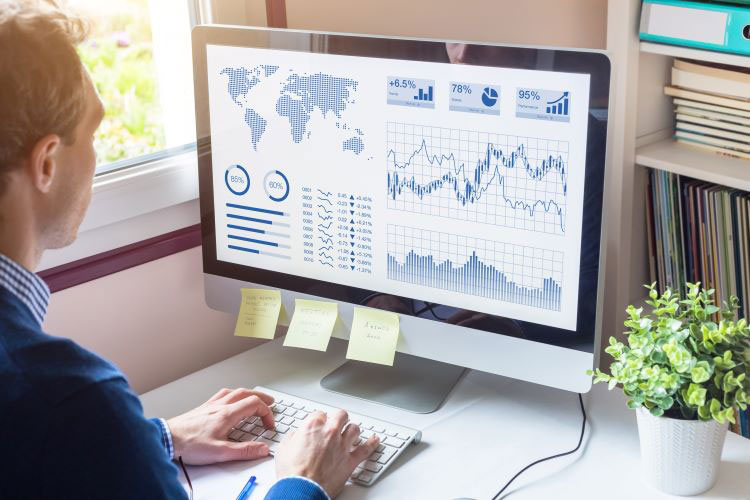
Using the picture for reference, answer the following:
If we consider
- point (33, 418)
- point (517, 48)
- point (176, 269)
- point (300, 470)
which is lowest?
point (300, 470)

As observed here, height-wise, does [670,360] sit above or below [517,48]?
below

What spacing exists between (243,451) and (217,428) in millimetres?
52

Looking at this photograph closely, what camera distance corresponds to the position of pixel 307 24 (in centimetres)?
158

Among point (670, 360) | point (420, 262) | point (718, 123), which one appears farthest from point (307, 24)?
point (670, 360)

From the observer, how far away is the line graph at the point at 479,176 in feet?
3.73

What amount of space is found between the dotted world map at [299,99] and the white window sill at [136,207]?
205mm

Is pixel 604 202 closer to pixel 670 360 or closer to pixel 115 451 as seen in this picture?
pixel 670 360

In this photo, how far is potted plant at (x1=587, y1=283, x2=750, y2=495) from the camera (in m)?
1.03

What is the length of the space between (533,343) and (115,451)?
0.59m

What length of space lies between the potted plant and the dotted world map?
48 centimetres

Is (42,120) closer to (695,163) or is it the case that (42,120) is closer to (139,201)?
(139,201)

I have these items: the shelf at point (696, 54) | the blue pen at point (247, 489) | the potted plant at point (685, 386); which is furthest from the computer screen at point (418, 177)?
the shelf at point (696, 54)

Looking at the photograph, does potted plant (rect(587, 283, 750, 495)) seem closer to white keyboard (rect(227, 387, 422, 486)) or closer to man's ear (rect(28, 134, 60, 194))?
white keyboard (rect(227, 387, 422, 486))

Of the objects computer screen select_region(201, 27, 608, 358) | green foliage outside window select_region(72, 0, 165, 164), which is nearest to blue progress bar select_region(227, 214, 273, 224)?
computer screen select_region(201, 27, 608, 358)
